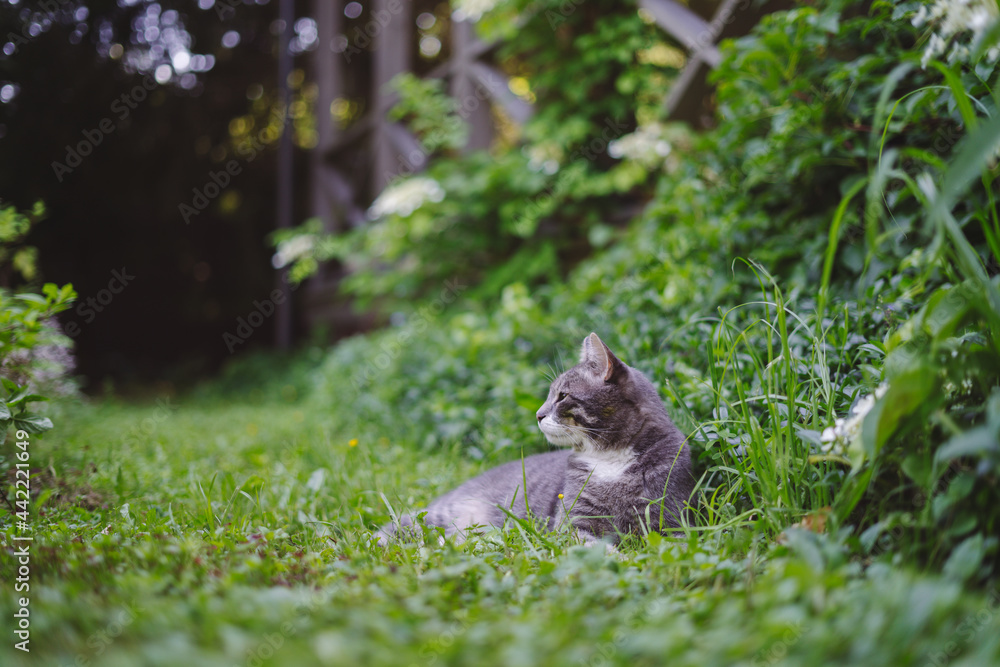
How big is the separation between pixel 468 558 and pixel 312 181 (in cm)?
702

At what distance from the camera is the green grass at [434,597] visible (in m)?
0.91

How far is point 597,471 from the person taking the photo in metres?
1.88

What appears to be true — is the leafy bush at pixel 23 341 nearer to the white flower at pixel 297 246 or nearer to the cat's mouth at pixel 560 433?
the cat's mouth at pixel 560 433

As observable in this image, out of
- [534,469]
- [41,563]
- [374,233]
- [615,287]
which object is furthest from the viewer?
[374,233]

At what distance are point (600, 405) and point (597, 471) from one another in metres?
0.20

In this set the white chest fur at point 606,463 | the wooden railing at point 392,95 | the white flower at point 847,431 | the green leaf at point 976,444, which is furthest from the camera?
the wooden railing at point 392,95

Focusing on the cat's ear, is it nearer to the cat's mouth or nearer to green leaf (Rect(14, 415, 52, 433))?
the cat's mouth

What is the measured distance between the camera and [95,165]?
6695mm

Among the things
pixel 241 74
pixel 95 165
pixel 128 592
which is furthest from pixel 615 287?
pixel 241 74

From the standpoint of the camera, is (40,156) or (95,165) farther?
(95,165)

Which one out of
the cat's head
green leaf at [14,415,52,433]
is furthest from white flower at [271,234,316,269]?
the cat's head

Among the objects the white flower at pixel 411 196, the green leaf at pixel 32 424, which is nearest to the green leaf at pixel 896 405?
the green leaf at pixel 32 424

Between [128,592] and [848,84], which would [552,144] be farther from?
[128,592]

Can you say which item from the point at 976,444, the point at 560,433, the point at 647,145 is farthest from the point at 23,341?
the point at 647,145
